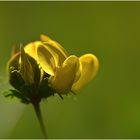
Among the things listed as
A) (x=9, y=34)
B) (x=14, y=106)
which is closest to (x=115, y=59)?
(x=9, y=34)

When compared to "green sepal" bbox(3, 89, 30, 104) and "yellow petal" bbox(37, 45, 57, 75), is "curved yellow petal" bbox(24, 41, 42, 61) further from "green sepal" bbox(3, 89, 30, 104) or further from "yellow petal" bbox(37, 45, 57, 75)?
"green sepal" bbox(3, 89, 30, 104)

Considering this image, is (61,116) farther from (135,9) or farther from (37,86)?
(135,9)

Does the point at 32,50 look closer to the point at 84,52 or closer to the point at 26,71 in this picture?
the point at 26,71

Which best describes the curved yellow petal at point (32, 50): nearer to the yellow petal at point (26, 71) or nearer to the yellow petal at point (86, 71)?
the yellow petal at point (26, 71)

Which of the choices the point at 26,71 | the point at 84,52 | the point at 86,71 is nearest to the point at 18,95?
the point at 26,71

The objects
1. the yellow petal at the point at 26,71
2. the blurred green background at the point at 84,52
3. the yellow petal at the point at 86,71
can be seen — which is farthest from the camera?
the blurred green background at the point at 84,52

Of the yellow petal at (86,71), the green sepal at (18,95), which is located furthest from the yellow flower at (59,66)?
the green sepal at (18,95)

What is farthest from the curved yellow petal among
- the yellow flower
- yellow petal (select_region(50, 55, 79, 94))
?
yellow petal (select_region(50, 55, 79, 94))
